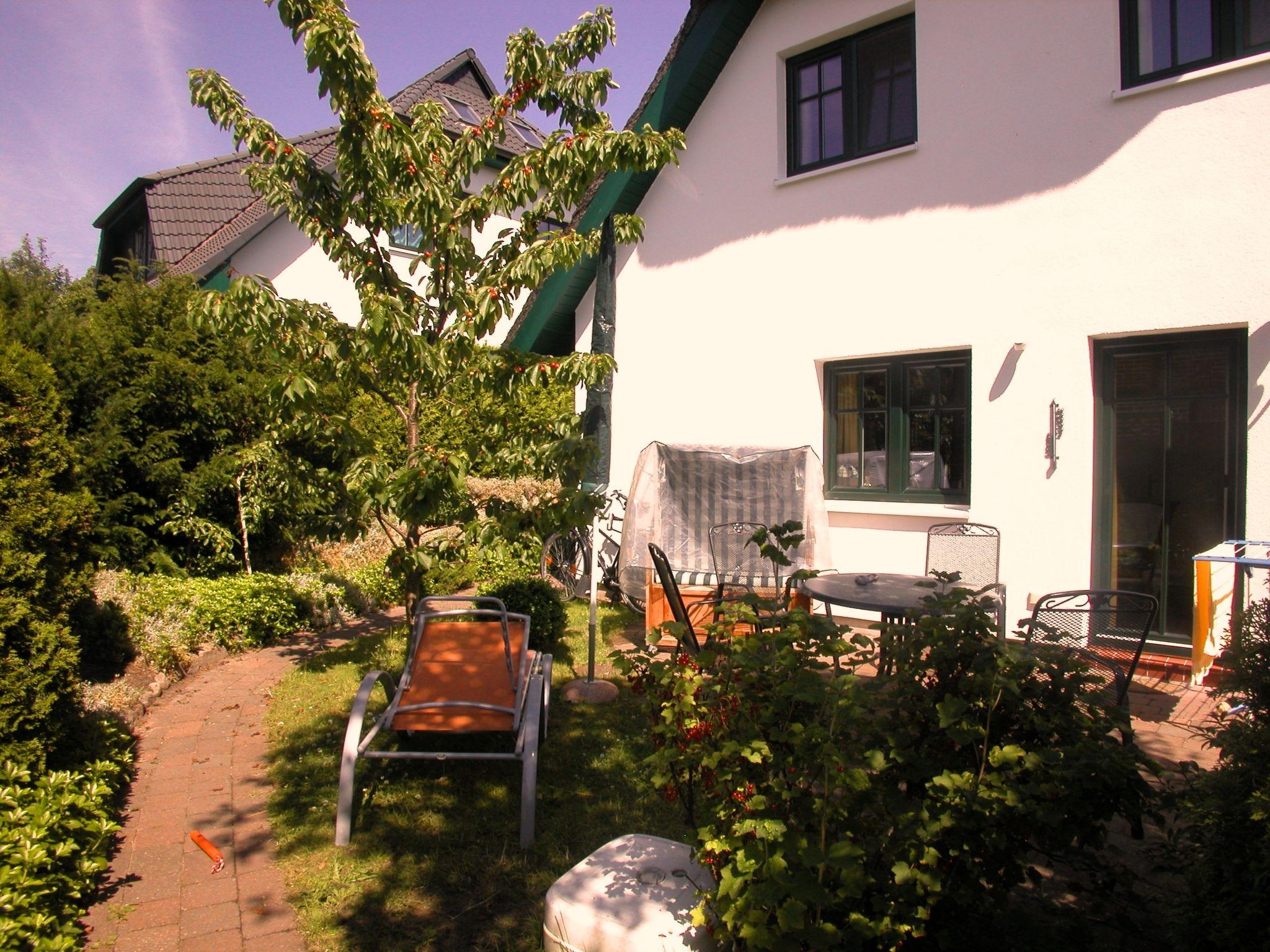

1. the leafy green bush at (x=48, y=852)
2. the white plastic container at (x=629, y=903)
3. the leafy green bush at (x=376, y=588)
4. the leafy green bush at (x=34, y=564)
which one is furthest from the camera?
the leafy green bush at (x=376, y=588)

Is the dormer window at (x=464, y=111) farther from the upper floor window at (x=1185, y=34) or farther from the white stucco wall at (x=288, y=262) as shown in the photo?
the upper floor window at (x=1185, y=34)

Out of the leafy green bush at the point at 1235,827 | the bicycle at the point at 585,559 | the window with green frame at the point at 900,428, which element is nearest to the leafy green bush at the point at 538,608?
the bicycle at the point at 585,559

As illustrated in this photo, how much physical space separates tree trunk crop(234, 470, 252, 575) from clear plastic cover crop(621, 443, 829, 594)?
370 centimetres

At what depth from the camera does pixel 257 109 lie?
5.29 m

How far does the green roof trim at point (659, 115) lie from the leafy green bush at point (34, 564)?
5372 mm

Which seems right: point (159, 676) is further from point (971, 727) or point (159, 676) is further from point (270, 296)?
point (971, 727)

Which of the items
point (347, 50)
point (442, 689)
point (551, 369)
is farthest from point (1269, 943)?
point (347, 50)

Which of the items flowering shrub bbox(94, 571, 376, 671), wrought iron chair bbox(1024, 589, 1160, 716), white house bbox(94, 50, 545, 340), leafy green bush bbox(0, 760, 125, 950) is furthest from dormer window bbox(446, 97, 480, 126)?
leafy green bush bbox(0, 760, 125, 950)

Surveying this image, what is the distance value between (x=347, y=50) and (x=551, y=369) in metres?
2.08

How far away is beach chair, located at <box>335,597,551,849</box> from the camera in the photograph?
3875 millimetres

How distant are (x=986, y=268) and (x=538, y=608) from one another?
4.59 metres

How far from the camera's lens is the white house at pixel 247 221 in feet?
49.4

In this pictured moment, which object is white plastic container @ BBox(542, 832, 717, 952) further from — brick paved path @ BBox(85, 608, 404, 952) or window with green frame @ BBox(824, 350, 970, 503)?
window with green frame @ BBox(824, 350, 970, 503)

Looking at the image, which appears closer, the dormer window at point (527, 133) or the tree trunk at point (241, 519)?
the tree trunk at point (241, 519)
